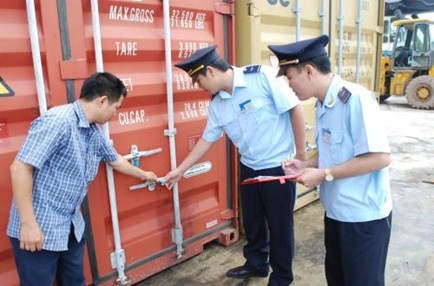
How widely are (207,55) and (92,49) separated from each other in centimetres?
63

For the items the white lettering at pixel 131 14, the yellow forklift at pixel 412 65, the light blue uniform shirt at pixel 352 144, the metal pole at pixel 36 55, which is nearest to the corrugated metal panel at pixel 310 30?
the white lettering at pixel 131 14

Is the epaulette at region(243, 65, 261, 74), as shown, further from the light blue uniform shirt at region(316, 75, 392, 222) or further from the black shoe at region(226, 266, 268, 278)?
the black shoe at region(226, 266, 268, 278)

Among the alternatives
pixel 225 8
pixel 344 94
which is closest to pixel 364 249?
pixel 344 94

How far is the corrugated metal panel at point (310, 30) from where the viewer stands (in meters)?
2.87

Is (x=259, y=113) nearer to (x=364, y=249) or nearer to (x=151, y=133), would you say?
(x=151, y=133)

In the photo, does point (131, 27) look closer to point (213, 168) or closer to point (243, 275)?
point (213, 168)

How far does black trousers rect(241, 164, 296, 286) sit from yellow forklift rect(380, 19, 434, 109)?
10.1 m

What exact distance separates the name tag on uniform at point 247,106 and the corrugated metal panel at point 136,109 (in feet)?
1.59

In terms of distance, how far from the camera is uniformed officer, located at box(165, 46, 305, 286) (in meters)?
2.27

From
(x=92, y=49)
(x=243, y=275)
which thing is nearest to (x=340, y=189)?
(x=243, y=275)

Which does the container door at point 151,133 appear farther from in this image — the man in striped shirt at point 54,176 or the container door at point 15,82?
the man in striped shirt at point 54,176

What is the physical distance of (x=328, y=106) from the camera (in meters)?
1.66

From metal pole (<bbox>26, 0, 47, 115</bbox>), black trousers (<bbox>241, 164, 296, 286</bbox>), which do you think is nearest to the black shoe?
black trousers (<bbox>241, 164, 296, 286</bbox>)

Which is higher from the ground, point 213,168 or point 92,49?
point 92,49
